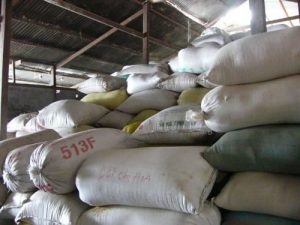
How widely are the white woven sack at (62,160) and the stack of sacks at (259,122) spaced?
0.56 meters

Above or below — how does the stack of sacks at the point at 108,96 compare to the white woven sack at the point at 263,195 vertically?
above

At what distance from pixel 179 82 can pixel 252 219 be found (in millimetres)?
1274

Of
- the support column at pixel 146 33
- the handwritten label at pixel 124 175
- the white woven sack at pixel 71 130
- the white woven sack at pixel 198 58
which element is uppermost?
the support column at pixel 146 33

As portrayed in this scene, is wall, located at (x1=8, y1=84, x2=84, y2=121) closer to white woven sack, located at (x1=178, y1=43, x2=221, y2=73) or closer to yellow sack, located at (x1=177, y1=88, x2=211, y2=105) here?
white woven sack, located at (x1=178, y1=43, x2=221, y2=73)

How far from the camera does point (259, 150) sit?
1.13 m

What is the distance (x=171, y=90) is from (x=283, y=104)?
1.23m

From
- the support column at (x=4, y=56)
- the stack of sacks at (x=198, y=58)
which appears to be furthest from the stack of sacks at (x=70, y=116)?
the stack of sacks at (x=198, y=58)

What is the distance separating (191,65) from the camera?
239 centimetres

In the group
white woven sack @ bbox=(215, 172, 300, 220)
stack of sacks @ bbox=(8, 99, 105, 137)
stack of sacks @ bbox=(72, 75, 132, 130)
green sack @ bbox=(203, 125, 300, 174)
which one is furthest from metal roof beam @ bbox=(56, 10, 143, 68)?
white woven sack @ bbox=(215, 172, 300, 220)

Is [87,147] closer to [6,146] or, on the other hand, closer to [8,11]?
[6,146]

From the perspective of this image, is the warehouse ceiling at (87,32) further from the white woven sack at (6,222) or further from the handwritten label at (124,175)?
the handwritten label at (124,175)

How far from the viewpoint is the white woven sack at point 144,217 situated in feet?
3.61

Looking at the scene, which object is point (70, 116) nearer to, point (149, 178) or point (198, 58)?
point (198, 58)

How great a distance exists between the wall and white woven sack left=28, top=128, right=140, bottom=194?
2.61 meters
